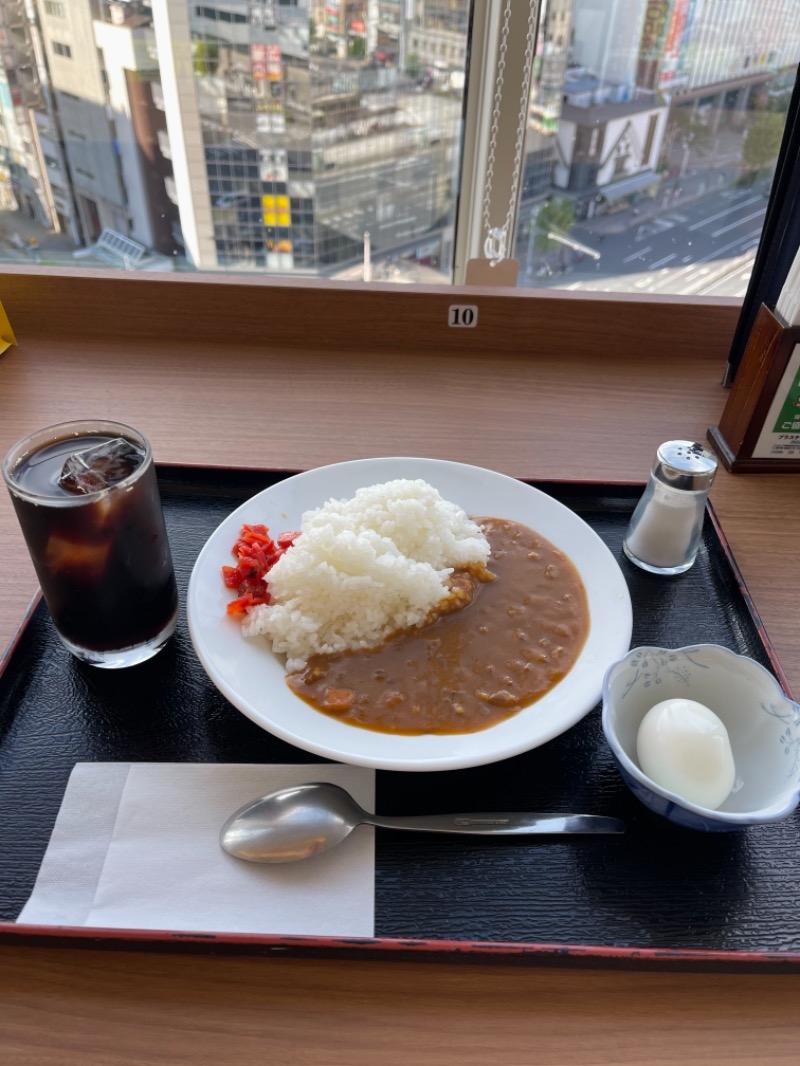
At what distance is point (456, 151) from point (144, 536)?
6.71 ft

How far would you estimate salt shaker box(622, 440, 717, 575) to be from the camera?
1.28 meters

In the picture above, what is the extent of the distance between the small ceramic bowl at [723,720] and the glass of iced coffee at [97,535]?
65 centimetres

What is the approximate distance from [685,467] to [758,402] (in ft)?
1.38

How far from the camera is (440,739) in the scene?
1.00 meters

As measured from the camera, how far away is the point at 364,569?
3.97 feet

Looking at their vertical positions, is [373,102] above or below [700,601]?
above

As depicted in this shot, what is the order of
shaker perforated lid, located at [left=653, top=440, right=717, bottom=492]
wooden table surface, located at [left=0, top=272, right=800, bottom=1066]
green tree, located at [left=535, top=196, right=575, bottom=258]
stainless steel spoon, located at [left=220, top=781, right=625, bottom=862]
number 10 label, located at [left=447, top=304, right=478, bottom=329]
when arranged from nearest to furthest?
wooden table surface, located at [left=0, top=272, right=800, bottom=1066]
stainless steel spoon, located at [left=220, top=781, right=625, bottom=862]
shaker perforated lid, located at [left=653, top=440, right=717, bottom=492]
number 10 label, located at [left=447, top=304, right=478, bottom=329]
green tree, located at [left=535, top=196, right=575, bottom=258]

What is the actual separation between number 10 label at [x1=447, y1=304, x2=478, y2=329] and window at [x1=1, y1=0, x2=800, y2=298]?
15.7 inches

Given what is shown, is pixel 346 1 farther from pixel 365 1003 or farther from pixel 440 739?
pixel 365 1003

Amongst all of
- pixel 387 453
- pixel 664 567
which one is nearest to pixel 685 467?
pixel 664 567

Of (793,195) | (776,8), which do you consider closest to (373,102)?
(776,8)

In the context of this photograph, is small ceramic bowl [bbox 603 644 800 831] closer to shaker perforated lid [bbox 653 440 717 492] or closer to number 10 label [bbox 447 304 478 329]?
shaker perforated lid [bbox 653 440 717 492]

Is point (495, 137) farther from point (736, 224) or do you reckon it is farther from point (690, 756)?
point (690, 756)

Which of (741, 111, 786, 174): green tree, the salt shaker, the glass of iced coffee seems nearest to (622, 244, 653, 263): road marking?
(741, 111, 786, 174): green tree
